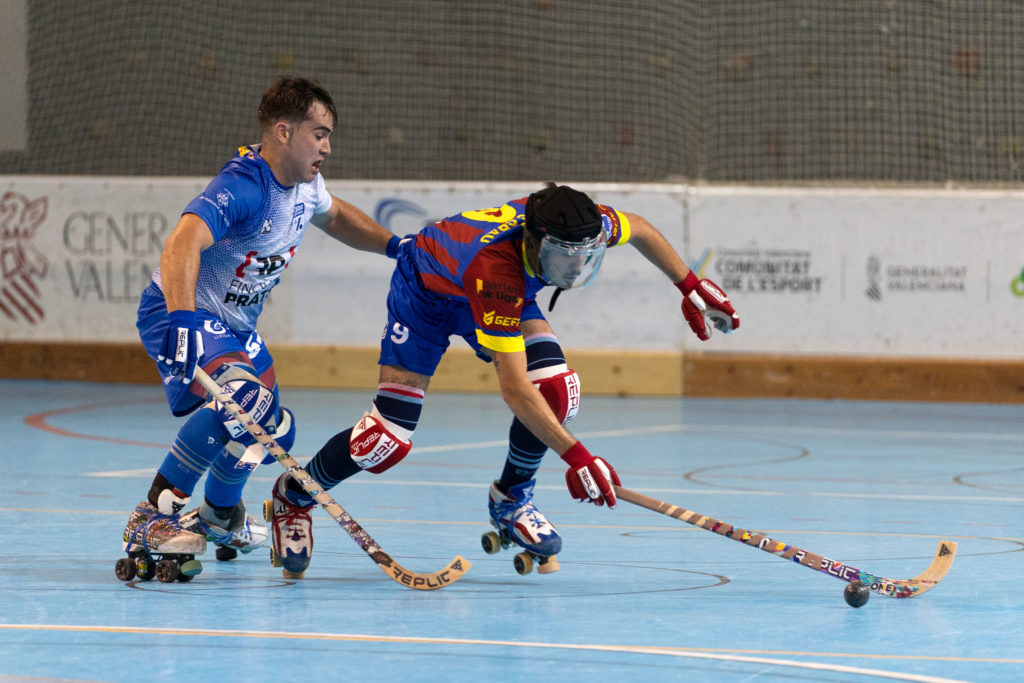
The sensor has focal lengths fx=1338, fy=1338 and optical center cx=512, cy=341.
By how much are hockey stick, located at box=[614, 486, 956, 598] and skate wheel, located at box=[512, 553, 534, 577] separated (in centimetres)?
49

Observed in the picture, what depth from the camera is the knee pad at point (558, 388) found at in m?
4.34

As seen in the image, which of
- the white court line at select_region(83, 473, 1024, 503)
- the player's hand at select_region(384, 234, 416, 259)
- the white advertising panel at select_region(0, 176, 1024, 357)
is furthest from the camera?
the white advertising panel at select_region(0, 176, 1024, 357)

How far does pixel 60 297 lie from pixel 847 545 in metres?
8.89

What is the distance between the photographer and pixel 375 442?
14.0ft

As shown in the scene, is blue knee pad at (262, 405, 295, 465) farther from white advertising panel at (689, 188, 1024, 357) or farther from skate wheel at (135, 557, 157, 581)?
white advertising panel at (689, 188, 1024, 357)

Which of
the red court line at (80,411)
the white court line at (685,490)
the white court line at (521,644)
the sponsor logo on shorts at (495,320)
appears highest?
the sponsor logo on shorts at (495,320)

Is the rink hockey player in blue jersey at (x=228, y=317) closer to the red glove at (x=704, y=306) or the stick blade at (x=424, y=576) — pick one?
the stick blade at (x=424, y=576)

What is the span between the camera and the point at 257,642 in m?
3.27

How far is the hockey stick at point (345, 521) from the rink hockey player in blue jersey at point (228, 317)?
0.05 metres

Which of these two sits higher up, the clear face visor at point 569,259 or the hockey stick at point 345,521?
the clear face visor at point 569,259

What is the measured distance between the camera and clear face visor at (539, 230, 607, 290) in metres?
3.93

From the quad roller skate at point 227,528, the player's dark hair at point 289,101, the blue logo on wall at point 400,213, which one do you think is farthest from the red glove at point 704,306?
the blue logo on wall at point 400,213

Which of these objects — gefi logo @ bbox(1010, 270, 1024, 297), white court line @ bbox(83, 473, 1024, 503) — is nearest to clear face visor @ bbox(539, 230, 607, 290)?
white court line @ bbox(83, 473, 1024, 503)

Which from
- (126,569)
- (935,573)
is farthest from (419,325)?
(935,573)
